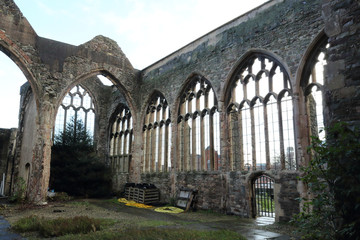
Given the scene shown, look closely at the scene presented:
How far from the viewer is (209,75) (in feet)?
36.4

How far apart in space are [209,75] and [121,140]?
7.96 m

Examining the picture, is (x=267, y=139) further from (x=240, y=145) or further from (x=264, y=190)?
(x=264, y=190)

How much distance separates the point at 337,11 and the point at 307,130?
13.9 ft

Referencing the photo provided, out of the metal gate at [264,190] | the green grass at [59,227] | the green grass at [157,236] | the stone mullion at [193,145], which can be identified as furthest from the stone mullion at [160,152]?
the green grass at [157,236]

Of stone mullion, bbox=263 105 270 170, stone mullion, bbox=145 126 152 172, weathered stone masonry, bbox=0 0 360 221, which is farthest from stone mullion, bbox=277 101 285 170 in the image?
stone mullion, bbox=145 126 152 172

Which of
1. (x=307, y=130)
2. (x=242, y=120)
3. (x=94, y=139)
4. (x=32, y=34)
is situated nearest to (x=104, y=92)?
(x=94, y=139)

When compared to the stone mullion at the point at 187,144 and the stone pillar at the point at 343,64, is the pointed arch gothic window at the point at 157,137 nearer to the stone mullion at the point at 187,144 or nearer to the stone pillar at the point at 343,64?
the stone mullion at the point at 187,144

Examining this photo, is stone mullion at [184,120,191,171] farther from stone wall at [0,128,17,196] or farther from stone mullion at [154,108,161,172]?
stone wall at [0,128,17,196]

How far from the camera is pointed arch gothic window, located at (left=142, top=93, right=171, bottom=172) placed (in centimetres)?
1331

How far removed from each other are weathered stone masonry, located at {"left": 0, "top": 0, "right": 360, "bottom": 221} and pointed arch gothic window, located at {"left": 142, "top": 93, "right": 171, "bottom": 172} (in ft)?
0.97

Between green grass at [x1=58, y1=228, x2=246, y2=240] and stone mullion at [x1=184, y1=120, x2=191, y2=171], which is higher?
stone mullion at [x1=184, y1=120, x2=191, y2=171]

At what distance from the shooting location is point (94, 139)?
17.8 metres

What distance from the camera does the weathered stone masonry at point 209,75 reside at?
432 centimetres

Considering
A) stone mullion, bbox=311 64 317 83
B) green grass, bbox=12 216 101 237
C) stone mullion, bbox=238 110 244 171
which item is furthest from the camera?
stone mullion, bbox=238 110 244 171
